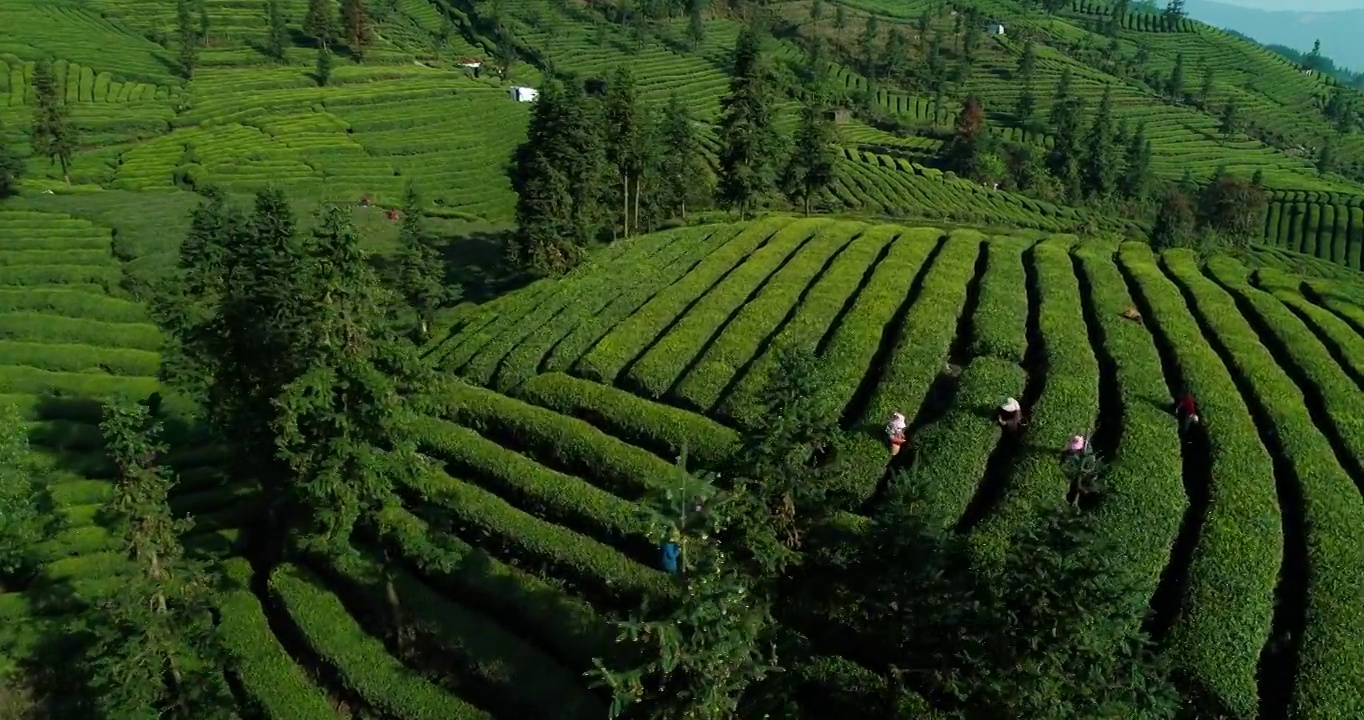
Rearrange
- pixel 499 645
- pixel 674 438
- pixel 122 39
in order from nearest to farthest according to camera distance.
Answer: pixel 499 645, pixel 674 438, pixel 122 39

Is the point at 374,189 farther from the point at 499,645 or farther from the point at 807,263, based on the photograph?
the point at 499,645

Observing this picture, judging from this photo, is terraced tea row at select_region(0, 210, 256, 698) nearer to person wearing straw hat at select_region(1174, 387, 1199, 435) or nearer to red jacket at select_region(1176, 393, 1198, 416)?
person wearing straw hat at select_region(1174, 387, 1199, 435)

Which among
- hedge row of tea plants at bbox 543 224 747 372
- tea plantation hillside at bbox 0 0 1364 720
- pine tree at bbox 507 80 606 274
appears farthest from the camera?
pine tree at bbox 507 80 606 274

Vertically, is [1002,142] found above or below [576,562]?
above

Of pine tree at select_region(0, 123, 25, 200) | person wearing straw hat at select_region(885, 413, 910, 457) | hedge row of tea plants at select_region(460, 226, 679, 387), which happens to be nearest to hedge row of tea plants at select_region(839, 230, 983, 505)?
person wearing straw hat at select_region(885, 413, 910, 457)


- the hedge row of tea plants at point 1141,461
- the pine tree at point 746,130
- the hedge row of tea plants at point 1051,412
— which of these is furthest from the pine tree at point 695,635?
the pine tree at point 746,130

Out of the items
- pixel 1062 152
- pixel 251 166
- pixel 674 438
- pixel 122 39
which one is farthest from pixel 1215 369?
pixel 122 39
